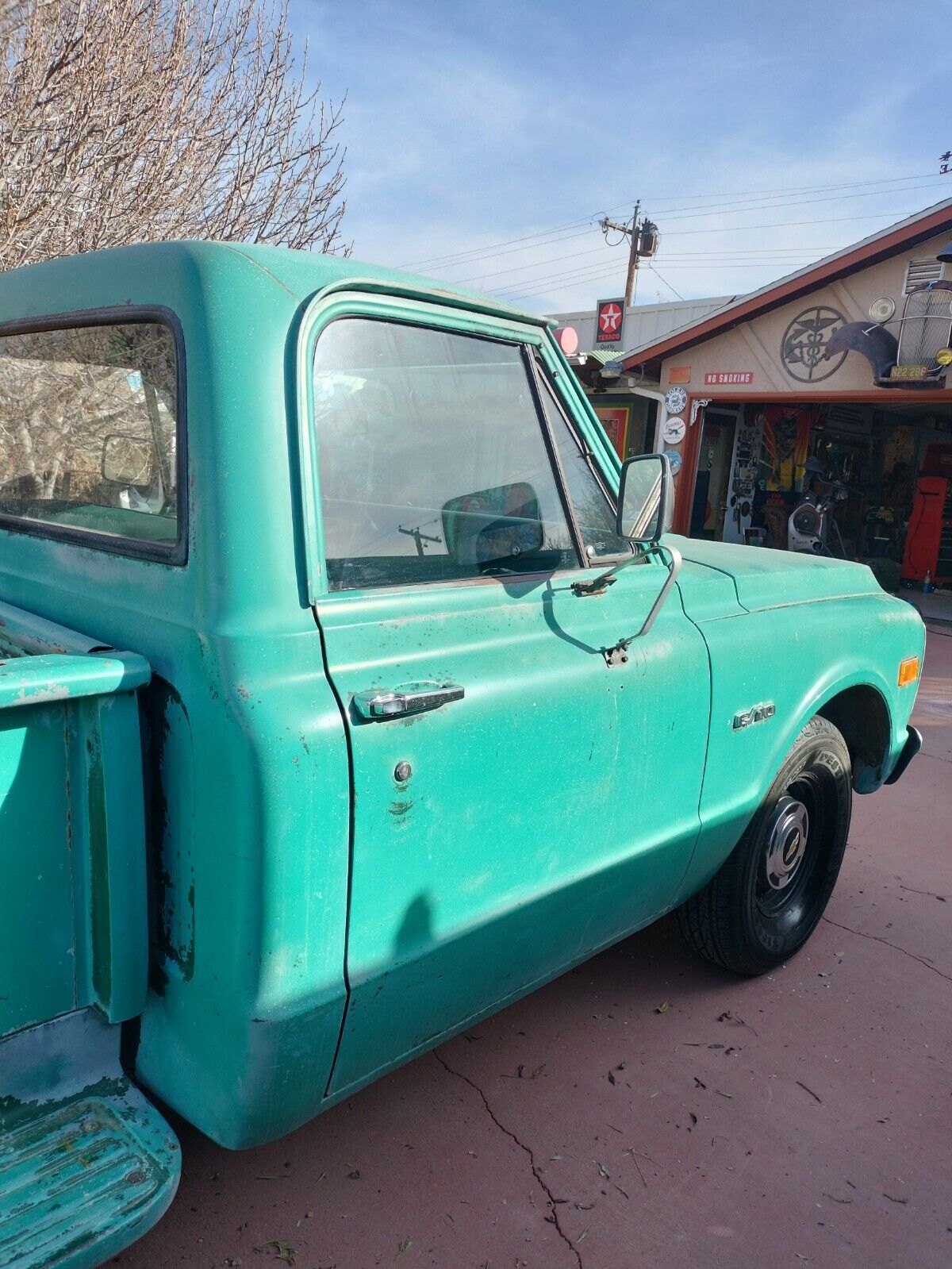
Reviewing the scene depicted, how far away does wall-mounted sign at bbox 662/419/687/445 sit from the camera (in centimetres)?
1326

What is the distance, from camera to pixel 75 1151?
1.56 metres

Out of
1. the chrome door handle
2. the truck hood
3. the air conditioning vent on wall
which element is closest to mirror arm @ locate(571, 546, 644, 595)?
the truck hood

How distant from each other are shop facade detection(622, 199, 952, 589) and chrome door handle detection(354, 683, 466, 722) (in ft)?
34.7

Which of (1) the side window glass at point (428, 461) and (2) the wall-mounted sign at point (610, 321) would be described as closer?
(1) the side window glass at point (428, 461)

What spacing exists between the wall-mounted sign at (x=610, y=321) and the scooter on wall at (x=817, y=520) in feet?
16.5

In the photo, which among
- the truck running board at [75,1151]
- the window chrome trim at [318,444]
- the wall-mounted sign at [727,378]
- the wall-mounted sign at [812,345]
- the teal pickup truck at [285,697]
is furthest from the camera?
the wall-mounted sign at [727,378]

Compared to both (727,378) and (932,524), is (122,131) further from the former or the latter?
(932,524)

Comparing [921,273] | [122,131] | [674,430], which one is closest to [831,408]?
[674,430]

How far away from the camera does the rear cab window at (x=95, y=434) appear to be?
179 centimetres

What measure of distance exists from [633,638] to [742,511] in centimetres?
1355

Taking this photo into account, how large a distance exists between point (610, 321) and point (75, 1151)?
59.9 ft

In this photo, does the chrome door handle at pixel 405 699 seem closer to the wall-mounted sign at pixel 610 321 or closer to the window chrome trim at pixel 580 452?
the window chrome trim at pixel 580 452

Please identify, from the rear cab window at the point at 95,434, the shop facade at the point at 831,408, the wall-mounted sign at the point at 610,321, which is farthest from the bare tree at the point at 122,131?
the wall-mounted sign at the point at 610,321

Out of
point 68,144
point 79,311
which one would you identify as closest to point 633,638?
point 79,311
